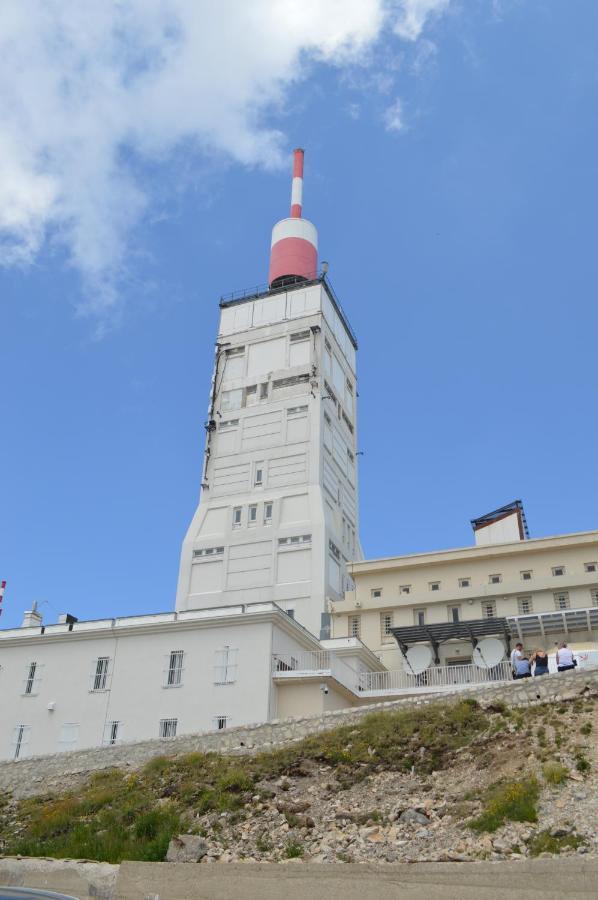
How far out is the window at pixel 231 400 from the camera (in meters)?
69.9

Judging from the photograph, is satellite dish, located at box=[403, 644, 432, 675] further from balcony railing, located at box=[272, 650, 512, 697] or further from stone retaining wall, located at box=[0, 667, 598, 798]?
stone retaining wall, located at box=[0, 667, 598, 798]

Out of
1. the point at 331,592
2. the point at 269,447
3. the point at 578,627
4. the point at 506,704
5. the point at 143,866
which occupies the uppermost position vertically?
the point at 269,447

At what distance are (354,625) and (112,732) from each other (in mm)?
20039

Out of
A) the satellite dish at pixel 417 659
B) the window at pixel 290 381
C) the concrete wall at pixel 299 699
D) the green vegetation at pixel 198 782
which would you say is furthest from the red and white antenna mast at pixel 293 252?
the green vegetation at pixel 198 782

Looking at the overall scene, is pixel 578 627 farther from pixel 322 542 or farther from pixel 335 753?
pixel 335 753

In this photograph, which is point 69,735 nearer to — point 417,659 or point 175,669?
point 175,669

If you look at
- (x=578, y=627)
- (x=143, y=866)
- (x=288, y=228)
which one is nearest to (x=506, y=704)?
(x=143, y=866)

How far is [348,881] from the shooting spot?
13656 mm

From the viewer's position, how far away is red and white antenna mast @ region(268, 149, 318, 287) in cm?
7875

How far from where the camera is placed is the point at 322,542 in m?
59.1

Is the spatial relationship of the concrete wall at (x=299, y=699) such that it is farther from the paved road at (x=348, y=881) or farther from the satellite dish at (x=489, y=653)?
the paved road at (x=348, y=881)

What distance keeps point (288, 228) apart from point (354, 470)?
2594 centimetres

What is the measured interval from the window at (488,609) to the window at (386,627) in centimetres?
596

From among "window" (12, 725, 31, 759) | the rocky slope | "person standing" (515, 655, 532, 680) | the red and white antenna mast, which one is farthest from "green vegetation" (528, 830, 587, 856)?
the red and white antenna mast
